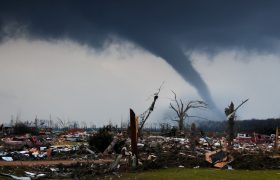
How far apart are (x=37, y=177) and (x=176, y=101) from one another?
1575 inches

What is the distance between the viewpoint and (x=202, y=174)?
64.2 ft

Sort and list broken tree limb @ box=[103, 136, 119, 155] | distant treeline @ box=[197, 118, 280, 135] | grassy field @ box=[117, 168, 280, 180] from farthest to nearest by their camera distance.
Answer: distant treeline @ box=[197, 118, 280, 135] < broken tree limb @ box=[103, 136, 119, 155] < grassy field @ box=[117, 168, 280, 180]

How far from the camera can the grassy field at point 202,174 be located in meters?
18.6

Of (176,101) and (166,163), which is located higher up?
(176,101)

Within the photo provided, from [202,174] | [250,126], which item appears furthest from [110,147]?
[250,126]

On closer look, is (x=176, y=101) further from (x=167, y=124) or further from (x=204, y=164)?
(x=204, y=164)

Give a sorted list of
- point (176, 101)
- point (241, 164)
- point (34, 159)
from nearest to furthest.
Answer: point (241, 164)
point (34, 159)
point (176, 101)

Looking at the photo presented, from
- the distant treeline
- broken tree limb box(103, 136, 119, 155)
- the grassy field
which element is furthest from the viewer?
the distant treeline

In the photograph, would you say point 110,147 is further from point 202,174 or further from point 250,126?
point 250,126

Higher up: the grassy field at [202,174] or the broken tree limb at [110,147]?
the broken tree limb at [110,147]

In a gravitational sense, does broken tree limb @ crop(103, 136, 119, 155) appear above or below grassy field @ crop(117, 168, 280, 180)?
above

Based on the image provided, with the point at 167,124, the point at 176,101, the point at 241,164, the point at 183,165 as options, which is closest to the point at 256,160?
the point at 241,164

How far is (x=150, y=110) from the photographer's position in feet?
102

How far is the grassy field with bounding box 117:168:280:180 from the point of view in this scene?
61.2 ft
